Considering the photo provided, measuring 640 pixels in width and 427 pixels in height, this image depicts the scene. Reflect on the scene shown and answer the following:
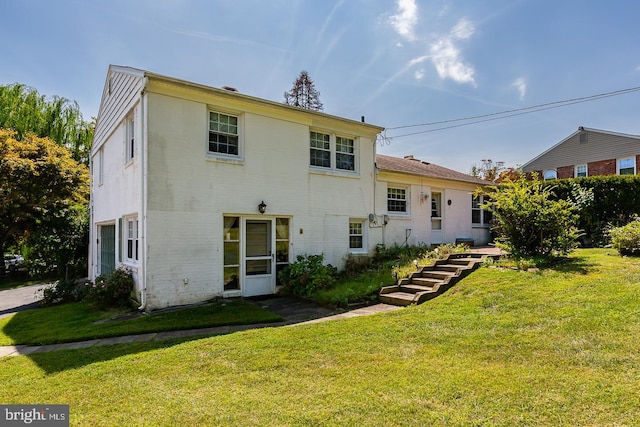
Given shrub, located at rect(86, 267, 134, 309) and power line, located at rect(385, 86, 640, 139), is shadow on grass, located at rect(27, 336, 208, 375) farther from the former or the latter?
power line, located at rect(385, 86, 640, 139)

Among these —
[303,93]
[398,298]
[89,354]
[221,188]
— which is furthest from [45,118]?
[398,298]

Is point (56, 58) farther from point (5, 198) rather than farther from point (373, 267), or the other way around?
point (373, 267)

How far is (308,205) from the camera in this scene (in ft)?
37.1

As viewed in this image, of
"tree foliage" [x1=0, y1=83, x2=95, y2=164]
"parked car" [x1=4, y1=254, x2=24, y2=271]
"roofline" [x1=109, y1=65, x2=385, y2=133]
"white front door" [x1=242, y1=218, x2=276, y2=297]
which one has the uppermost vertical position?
"tree foliage" [x1=0, y1=83, x2=95, y2=164]

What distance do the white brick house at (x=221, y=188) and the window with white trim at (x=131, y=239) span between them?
49 mm

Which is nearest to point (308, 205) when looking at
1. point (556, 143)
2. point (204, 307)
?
point (204, 307)

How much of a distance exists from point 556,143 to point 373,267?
2035cm

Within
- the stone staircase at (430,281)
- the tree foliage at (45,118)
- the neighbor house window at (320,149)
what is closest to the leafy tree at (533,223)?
the stone staircase at (430,281)

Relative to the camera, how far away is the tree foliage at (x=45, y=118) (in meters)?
21.8

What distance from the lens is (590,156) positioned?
2250cm

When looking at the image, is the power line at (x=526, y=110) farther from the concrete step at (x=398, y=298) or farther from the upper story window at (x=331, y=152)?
the concrete step at (x=398, y=298)

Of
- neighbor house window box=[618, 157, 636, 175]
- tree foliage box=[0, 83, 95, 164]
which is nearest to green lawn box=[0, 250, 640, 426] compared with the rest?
neighbor house window box=[618, 157, 636, 175]

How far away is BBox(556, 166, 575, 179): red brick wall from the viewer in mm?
23562

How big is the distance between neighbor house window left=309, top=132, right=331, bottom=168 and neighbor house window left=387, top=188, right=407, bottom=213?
322 centimetres
